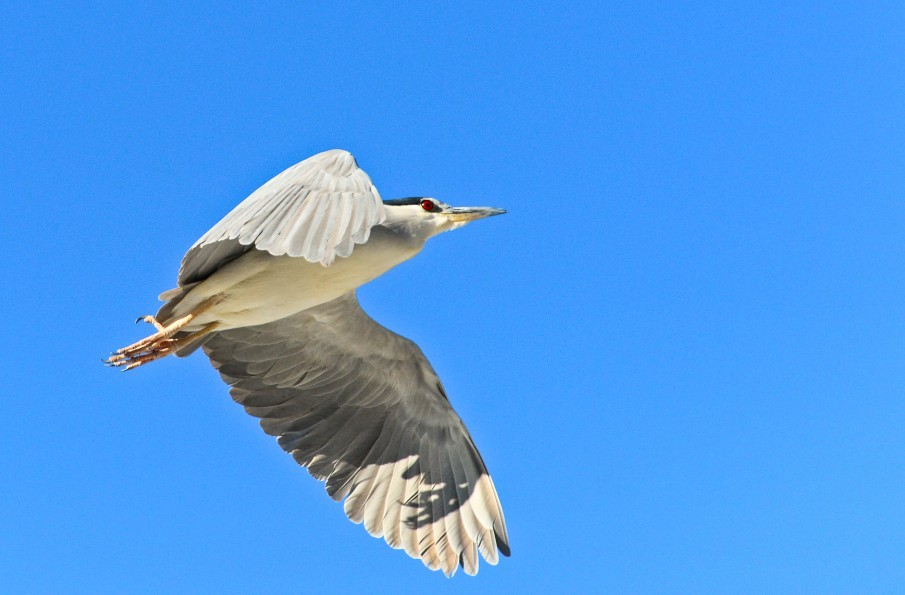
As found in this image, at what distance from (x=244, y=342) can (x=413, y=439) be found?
6.32ft

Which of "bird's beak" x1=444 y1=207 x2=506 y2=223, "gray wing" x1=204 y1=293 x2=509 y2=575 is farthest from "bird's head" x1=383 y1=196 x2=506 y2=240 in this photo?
"gray wing" x1=204 y1=293 x2=509 y2=575

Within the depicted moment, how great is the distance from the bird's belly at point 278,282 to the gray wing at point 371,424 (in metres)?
1.05

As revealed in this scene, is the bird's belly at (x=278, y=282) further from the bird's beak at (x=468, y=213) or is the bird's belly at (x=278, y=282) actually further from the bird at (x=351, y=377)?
the bird's beak at (x=468, y=213)

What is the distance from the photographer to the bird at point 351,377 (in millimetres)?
9406

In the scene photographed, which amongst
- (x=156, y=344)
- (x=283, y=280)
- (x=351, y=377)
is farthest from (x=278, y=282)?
(x=351, y=377)

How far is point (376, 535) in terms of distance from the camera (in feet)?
34.8

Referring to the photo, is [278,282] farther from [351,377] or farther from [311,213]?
[351,377]

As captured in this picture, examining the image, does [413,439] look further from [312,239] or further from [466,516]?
[312,239]

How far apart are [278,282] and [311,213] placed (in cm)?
194

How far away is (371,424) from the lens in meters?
11.2

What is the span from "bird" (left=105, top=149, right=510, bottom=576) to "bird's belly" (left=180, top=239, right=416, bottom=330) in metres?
0.01

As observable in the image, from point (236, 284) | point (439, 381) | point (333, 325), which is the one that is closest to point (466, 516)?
point (439, 381)

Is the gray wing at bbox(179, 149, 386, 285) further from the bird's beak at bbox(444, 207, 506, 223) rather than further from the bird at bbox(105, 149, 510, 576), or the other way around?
the bird's beak at bbox(444, 207, 506, 223)

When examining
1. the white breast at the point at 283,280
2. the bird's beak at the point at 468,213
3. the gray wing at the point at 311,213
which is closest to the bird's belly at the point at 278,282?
the white breast at the point at 283,280
